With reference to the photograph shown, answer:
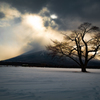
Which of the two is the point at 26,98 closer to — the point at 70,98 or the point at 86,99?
the point at 70,98

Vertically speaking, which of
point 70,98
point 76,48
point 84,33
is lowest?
point 70,98

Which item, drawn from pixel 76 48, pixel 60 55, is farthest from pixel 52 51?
pixel 76 48

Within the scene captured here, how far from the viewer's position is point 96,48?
22.2 metres

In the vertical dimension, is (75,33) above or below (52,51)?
above

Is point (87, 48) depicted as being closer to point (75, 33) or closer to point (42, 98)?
point (75, 33)

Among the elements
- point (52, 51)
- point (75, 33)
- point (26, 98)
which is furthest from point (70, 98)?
point (75, 33)

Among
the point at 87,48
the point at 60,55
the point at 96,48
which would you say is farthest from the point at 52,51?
the point at 96,48

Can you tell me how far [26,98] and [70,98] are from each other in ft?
4.65

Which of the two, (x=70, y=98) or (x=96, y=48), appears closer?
(x=70, y=98)

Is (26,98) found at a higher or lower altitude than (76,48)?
lower

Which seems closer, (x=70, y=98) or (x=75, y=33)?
(x=70, y=98)

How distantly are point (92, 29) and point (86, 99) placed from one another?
21.2 meters

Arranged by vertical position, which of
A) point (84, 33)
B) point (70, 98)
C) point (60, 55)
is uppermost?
point (84, 33)

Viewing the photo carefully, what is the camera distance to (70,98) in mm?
3451
